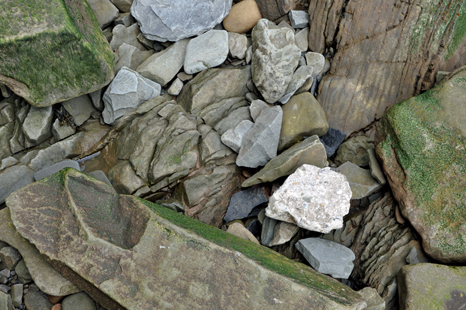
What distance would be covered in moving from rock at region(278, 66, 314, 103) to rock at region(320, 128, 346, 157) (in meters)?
0.72

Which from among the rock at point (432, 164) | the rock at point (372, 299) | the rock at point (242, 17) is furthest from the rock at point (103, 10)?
the rock at point (372, 299)

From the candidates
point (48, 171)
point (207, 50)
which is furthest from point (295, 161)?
point (48, 171)

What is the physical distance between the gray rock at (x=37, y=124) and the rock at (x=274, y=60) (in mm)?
2781

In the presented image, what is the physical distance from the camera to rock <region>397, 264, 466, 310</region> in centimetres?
271

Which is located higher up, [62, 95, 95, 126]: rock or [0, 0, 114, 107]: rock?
[0, 0, 114, 107]: rock

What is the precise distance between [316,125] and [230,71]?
4.56 ft

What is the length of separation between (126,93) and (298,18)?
2.59m

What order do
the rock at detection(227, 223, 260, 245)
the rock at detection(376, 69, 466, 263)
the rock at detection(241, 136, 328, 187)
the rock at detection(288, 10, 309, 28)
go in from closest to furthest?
the rock at detection(376, 69, 466, 263) < the rock at detection(227, 223, 260, 245) < the rock at detection(241, 136, 328, 187) < the rock at detection(288, 10, 309, 28)

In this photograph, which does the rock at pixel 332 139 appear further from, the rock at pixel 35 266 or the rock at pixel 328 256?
the rock at pixel 35 266

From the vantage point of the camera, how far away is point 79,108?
437 centimetres

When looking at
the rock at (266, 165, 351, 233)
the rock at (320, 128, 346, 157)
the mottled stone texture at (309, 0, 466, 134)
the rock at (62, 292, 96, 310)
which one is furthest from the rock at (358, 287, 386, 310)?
the rock at (62, 292, 96, 310)

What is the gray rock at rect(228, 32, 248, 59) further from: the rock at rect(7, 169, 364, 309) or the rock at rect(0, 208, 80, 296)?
the rock at rect(0, 208, 80, 296)

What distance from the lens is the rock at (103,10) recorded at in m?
4.62

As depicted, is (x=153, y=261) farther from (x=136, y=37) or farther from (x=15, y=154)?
(x=136, y=37)
